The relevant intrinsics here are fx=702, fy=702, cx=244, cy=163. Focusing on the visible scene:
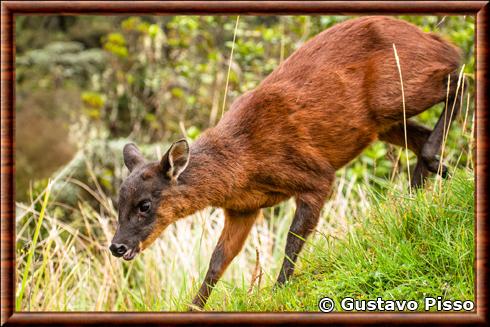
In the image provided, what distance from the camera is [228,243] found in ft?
18.1

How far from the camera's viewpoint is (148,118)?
11203 mm

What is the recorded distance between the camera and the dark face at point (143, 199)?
5.04m

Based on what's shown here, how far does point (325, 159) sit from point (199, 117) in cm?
535

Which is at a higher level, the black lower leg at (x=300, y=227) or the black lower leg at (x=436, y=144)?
the black lower leg at (x=436, y=144)

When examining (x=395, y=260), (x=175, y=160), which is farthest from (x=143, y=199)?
(x=395, y=260)

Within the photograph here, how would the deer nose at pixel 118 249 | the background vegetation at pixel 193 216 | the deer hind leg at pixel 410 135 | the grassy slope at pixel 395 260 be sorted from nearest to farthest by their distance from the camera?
the grassy slope at pixel 395 260, the background vegetation at pixel 193 216, the deer nose at pixel 118 249, the deer hind leg at pixel 410 135

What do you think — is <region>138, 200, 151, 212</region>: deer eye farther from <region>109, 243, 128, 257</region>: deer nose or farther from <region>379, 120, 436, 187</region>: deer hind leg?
<region>379, 120, 436, 187</region>: deer hind leg

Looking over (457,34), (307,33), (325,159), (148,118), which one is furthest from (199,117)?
(325,159)

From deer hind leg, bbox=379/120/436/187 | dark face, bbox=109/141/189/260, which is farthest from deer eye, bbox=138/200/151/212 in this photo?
deer hind leg, bbox=379/120/436/187

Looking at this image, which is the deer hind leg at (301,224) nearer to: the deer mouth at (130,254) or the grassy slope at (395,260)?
the grassy slope at (395,260)

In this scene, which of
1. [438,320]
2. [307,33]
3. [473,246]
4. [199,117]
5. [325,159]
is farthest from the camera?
[199,117]

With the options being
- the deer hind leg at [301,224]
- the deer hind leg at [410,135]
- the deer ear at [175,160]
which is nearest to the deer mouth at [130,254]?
the deer ear at [175,160]

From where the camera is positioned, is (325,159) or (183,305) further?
(325,159)

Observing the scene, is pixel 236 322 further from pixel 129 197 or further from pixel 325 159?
pixel 325 159
